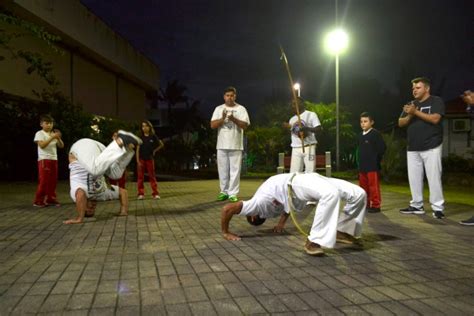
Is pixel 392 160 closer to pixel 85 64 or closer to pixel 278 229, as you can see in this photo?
pixel 278 229

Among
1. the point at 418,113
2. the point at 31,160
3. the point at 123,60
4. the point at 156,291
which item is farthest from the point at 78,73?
the point at 156,291

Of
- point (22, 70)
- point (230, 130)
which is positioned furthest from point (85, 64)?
point (230, 130)

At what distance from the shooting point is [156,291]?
3.22 meters

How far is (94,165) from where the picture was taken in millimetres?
6062

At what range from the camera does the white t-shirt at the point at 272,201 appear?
4.64 meters

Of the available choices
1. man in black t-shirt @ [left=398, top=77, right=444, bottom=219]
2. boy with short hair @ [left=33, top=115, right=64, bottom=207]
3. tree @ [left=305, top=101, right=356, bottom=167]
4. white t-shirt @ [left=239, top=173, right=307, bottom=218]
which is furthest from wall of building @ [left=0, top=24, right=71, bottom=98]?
tree @ [left=305, top=101, right=356, bottom=167]

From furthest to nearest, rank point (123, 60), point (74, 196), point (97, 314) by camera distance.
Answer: point (123, 60) → point (74, 196) → point (97, 314)

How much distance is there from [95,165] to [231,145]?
3.17 meters

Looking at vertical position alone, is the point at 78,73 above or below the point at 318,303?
above

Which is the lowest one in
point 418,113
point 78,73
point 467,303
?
point 467,303

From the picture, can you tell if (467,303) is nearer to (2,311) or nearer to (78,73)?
(2,311)

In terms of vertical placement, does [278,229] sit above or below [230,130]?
below

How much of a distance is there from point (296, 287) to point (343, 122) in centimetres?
2725

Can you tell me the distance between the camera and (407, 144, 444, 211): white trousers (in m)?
6.86
